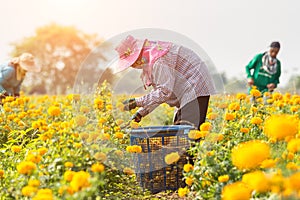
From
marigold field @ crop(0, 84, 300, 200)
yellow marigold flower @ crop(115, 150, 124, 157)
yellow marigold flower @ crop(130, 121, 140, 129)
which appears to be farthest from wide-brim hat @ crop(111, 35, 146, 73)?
yellow marigold flower @ crop(115, 150, 124, 157)

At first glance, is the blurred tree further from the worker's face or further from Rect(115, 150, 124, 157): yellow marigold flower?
Rect(115, 150, 124, 157): yellow marigold flower

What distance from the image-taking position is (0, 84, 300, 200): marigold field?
2.04 m

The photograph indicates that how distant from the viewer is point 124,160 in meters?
3.60

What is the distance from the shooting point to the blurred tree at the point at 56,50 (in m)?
25.8

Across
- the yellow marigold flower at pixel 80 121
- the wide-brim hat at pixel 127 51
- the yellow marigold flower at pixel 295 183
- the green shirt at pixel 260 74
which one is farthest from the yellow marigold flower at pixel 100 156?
the green shirt at pixel 260 74

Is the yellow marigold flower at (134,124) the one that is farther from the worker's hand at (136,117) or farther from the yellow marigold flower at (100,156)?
the yellow marigold flower at (100,156)

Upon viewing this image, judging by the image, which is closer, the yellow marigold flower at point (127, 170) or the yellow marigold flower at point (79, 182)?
the yellow marigold flower at point (79, 182)

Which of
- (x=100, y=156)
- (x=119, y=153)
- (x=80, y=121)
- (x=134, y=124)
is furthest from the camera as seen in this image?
(x=134, y=124)

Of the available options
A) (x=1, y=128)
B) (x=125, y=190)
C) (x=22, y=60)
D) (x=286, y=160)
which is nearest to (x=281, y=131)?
(x=286, y=160)

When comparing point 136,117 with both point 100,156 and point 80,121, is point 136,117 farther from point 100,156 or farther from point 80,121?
point 100,156

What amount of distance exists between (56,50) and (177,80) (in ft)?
83.4

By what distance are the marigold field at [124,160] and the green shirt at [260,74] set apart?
3329 millimetres

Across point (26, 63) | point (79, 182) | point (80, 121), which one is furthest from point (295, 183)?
point (26, 63)

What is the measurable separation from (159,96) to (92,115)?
0.52m
